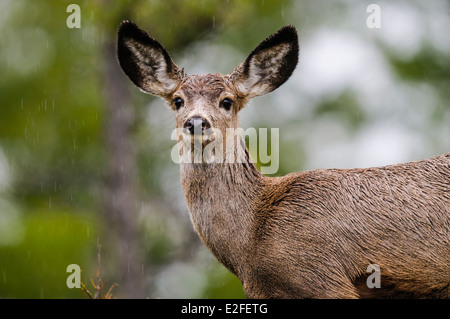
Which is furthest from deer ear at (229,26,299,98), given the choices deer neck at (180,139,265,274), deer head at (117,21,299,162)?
deer neck at (180,139,265,274)

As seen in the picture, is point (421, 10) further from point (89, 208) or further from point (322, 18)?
point (89, 208)

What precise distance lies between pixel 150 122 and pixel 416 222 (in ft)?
40.0

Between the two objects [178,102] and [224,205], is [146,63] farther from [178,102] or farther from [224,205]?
[224,205]

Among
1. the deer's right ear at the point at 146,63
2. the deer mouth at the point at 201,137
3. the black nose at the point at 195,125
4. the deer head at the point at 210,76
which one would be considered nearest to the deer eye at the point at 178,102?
the deer head at the point at 210,76

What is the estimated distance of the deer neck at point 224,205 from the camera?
23.7ft

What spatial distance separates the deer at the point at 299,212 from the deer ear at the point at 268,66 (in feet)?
0.04

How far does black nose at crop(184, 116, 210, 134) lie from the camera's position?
273 inches

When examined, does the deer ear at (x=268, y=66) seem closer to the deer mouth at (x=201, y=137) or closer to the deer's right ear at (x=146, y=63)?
the deer's right ear at (x=146, y=63)

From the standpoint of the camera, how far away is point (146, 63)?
27.0 ft

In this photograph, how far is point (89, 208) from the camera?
22.7 metres

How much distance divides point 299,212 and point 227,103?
61.2 inches

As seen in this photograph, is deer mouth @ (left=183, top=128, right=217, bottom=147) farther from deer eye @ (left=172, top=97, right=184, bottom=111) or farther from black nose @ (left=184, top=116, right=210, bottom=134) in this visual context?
deer eye @ (left=172, top=97, right=184, bottom=111)

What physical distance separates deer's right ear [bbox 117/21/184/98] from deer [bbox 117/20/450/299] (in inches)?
0.7

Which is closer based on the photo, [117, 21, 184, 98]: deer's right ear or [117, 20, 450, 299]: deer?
[117, 20, 450, 299]: deer
